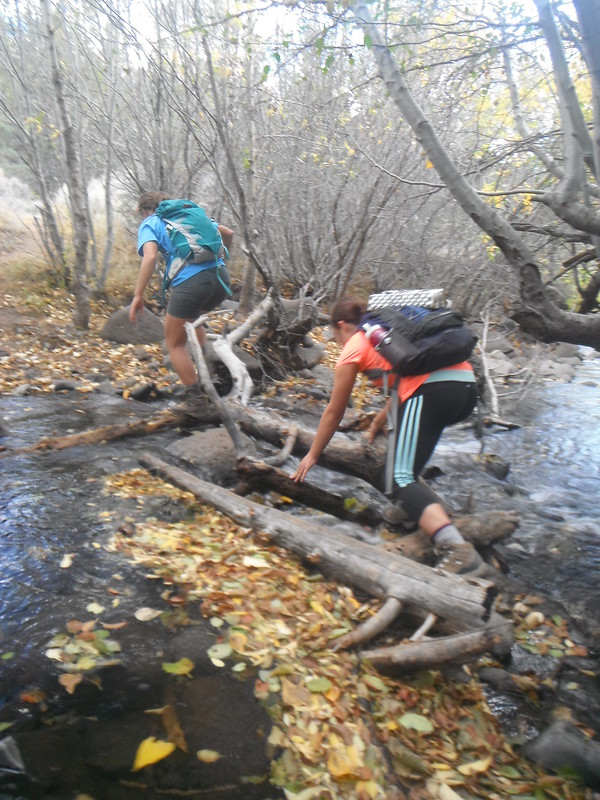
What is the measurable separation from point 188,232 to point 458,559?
12.7ft

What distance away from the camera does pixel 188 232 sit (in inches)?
215

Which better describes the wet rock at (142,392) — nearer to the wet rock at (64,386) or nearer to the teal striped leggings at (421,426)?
the wet rock at (64,386)

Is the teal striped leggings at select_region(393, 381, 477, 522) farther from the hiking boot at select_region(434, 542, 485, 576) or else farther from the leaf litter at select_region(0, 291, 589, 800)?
the leaf litter at select_region(0, 291, 589, 800)

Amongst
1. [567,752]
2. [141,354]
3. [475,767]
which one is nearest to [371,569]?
[475,767]

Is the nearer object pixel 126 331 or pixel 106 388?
pixel 106 388

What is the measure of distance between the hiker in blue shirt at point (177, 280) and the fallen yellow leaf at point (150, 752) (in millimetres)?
4094

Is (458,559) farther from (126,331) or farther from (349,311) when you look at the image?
(126,331)

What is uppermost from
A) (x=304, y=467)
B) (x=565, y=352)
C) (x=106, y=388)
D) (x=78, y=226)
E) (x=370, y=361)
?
(x=78, y=226)

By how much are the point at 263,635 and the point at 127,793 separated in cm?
107

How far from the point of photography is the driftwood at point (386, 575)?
287cm

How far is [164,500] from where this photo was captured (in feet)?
14.5

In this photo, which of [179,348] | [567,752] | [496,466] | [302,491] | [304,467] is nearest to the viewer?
[567,752]

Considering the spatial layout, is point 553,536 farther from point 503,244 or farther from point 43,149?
point 43,149

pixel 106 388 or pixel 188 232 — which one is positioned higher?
pixel 188 232
